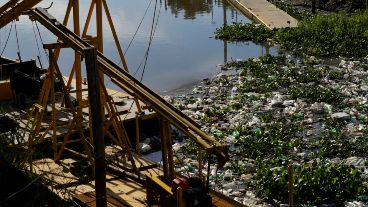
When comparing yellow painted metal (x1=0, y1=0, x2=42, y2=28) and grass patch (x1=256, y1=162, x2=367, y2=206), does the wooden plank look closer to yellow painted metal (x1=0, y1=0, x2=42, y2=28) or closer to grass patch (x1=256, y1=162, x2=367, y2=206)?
grass patch (x1=256, y1=162, x2=367, y2=206)

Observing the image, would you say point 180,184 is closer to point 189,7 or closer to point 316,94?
point 316,94

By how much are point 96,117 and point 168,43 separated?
17.5 metres

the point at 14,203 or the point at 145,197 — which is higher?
the point at 14,203

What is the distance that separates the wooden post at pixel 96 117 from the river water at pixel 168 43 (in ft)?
27.8

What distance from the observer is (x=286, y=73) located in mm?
16500

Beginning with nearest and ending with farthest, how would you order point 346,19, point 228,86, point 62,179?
point 62,179 → point 228,86 → point 346,19

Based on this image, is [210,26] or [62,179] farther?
[210,26]

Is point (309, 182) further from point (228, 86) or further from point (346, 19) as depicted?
point (346, 19)

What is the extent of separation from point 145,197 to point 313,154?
4092 mm

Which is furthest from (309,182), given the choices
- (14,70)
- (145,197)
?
(14,70)

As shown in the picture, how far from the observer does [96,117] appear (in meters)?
6.73

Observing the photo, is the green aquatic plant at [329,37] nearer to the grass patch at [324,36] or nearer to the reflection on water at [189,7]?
the grass patch at [324,36]

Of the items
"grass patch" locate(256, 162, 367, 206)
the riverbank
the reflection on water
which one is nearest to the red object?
the riverbank

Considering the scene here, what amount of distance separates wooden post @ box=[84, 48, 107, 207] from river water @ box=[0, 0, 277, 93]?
8.48 metres
